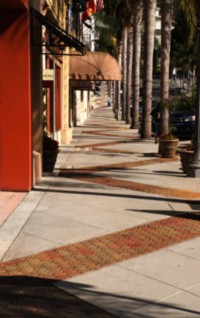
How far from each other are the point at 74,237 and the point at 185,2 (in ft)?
43.1

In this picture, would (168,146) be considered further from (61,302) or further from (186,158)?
(61,302)

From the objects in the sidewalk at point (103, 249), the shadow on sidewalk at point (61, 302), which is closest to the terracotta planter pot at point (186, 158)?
the sidewalk at point (103, 249)

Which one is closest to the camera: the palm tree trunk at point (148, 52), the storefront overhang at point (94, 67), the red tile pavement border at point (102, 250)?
the red tile pavement border at point (102, 250)

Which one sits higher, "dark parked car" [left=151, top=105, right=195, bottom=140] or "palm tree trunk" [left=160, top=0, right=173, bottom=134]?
"palm tree trunk" [left=160, top=0, right=173, bottom=134]

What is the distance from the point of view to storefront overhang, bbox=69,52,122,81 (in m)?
26.4

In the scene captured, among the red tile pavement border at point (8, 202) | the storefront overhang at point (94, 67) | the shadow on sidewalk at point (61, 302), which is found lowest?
the shadow on sidewalk at point (61, 302)

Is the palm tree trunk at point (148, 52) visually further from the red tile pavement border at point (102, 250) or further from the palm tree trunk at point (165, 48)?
the red tile pavement border at point (102, 250)

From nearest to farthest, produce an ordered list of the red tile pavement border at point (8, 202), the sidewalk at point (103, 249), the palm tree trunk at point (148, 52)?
the sidewalk at point (103, 249) → the red tile pavement border at point (8, 202) → the palm tree trunk at point (148, 52)

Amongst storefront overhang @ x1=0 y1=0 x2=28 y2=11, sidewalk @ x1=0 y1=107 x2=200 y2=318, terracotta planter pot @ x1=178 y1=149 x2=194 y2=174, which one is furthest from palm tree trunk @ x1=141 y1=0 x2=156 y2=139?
storefront overhang @ x1=0 y1=0 x2=28 y2=11

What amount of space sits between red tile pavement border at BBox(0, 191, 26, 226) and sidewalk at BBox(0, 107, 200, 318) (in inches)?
4.7

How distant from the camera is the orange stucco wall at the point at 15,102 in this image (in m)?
11.1

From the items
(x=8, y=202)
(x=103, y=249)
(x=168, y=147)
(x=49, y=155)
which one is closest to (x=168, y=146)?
(x=168, y=147)

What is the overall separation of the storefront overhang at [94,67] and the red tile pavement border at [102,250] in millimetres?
18490

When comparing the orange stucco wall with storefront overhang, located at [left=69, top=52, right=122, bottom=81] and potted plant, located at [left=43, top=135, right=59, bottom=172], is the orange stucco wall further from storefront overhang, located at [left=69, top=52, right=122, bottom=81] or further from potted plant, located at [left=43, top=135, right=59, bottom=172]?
storefront overhang, located at [left=69, top=52, right=122, bottom=81]
